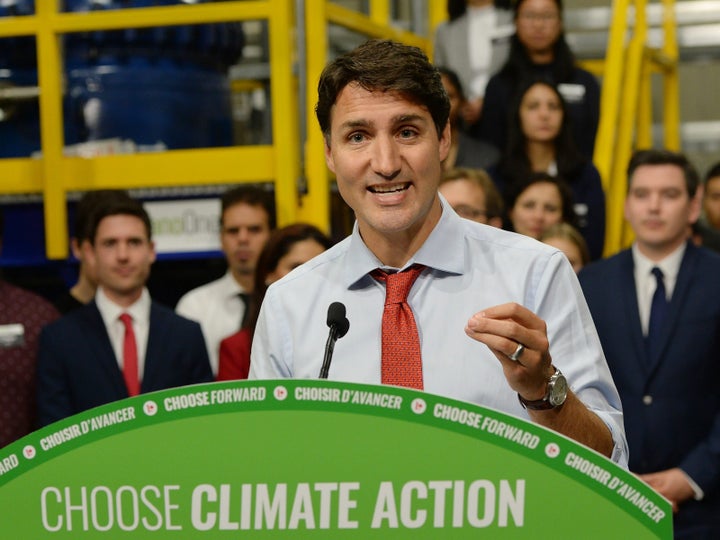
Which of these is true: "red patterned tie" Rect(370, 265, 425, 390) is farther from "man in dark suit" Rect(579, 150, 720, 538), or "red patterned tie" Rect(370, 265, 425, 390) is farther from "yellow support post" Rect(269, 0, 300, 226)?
"yellow support post" Rect(269, 0, 300, 226)

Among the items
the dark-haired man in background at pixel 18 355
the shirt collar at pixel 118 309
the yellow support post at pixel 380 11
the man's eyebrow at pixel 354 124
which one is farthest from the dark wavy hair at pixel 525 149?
the man's eyebrow at pixel 354 124

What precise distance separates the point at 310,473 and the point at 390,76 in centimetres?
73

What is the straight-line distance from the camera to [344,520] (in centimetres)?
141

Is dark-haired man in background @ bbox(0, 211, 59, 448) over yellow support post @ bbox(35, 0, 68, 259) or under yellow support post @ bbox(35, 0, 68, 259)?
under

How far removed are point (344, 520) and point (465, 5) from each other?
16.2 ft

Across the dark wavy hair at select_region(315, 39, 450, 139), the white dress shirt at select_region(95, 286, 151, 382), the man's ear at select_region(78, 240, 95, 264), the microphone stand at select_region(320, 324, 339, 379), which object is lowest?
the white dress shirt at select_region(95, 286, 151, 382)

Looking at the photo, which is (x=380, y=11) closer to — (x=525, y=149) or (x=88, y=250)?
(x=525, y=149)

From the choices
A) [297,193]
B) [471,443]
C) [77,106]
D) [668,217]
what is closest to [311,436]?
[471,443]

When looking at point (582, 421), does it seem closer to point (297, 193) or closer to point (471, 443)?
point (471, 443)

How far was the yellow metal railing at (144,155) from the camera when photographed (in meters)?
4.62

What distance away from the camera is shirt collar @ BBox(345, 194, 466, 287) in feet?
6.69

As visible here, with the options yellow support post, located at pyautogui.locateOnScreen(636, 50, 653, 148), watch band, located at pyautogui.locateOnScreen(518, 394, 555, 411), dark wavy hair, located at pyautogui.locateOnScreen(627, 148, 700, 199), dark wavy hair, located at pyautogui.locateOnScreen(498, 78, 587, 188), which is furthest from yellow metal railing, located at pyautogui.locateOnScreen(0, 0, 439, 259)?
watch band, located at pyautogui.locateOnScreen(518, 394, 555, 411)

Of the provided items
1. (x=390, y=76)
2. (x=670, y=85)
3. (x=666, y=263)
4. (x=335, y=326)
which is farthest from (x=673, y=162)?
(x=670, y=85)

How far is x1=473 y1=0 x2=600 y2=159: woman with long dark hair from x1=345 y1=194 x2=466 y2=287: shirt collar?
3.29 metres
